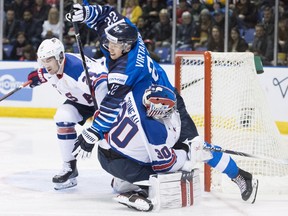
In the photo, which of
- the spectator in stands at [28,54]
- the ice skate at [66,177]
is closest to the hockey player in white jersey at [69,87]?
the ice skate at [66,177]

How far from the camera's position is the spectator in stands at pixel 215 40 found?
8.95 meters

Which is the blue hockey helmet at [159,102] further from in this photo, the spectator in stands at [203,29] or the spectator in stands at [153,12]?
the spectator in stands at [153,12]

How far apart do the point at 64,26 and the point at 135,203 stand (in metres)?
5.83

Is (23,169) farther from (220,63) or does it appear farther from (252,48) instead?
(252,48)

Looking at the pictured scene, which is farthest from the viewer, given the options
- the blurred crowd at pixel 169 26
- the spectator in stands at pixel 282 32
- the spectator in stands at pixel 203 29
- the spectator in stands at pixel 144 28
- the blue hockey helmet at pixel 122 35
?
the spectator in stands at pixel 144 28

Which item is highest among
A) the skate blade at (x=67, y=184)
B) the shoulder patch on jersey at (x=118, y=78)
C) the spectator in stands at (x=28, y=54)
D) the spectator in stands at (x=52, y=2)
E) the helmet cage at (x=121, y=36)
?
the helmet cage at (x=121, y=36)

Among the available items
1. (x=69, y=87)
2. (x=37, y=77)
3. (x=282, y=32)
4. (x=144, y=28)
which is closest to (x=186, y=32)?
(x=144, y=28)

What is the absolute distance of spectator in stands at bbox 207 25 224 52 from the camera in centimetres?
895

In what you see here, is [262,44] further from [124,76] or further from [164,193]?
[164,193]

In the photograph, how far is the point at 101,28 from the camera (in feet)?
16.7

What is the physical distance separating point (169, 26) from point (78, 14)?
443 centimetres

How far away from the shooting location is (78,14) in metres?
4.92

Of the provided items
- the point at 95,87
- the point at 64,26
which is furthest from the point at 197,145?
the point at 64,26

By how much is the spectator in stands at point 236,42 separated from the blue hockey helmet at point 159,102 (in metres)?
4.78
